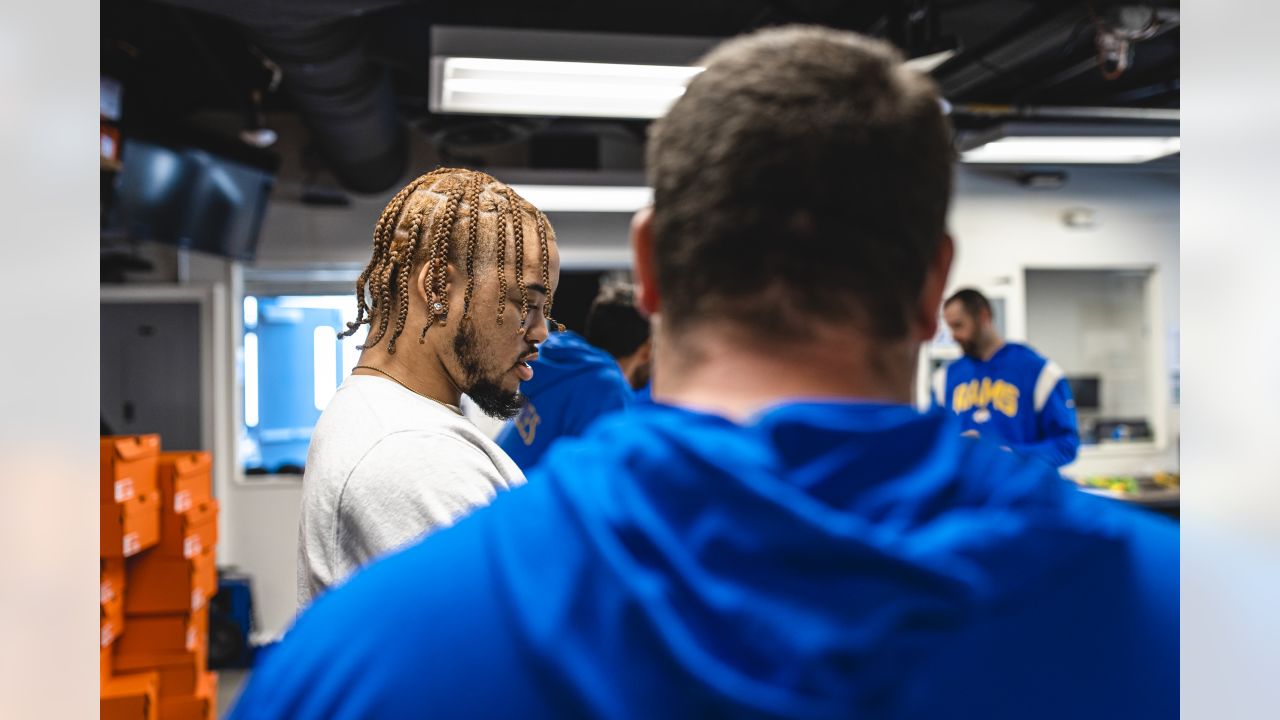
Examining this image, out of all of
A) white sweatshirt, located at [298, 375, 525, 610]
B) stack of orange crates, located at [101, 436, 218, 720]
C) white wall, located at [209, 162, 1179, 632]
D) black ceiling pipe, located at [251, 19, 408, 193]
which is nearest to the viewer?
white sweatshirt, located at [298, 375, 525, 610]

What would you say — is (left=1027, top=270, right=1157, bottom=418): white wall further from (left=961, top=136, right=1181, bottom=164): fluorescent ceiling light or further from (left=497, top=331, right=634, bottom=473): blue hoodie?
(left=497, top=331, right=634, bottom=473): blue hoodie

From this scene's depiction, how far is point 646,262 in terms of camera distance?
1.99 feet

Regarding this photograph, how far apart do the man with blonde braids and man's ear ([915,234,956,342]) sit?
A: 2.25ft

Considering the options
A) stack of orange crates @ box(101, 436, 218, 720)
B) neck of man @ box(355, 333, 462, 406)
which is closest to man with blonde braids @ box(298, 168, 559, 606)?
neck of man @ box(355, 333, 462, 406)

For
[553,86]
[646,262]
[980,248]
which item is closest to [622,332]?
[553,86]

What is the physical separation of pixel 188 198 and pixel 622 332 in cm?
253

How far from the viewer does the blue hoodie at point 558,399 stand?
9.36ft

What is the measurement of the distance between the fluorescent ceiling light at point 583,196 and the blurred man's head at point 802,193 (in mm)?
4108

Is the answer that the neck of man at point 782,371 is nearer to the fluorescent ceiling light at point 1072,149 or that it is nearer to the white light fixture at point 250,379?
the fluorescent ceiling light at point 1072,149

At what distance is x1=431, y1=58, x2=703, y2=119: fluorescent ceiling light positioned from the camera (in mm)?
2930

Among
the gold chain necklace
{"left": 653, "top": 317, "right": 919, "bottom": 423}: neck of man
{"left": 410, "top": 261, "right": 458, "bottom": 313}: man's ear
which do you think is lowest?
the gold chain necklace

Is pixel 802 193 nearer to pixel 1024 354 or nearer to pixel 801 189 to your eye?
pixel 801 189

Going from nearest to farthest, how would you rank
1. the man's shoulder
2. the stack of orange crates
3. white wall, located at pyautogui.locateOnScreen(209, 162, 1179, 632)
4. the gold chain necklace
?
the gold chain necklace, the stack of orange crates, the man's shoulder, white wall, located at pyautogui.locateOnScreen(209, 162, 1179, 632)

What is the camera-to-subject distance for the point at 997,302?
6379 mm
